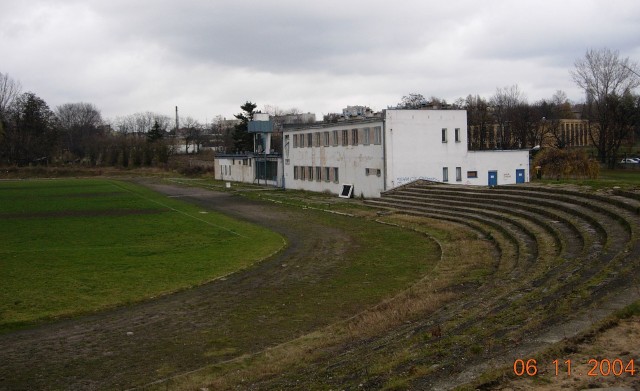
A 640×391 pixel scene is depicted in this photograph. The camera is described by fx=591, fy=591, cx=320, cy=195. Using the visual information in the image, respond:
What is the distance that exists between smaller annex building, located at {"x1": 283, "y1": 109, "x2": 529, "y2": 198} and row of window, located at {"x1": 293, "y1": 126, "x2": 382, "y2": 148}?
8 centimetres

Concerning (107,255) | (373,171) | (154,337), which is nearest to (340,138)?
(373,171)

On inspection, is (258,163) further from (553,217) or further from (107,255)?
(553,217)

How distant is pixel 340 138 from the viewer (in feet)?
162

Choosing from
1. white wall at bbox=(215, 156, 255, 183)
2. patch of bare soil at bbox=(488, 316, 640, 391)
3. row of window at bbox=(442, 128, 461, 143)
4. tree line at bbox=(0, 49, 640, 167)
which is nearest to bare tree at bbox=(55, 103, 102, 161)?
tree line at bbox=(0, 49, 640, 167)

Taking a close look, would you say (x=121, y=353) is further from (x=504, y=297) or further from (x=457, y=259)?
(x=457, y=259)

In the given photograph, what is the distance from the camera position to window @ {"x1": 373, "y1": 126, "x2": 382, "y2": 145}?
43.4 m

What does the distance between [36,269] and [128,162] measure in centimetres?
10225

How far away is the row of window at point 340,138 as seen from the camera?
44.4 metres

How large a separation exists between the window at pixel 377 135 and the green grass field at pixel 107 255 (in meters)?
13.2

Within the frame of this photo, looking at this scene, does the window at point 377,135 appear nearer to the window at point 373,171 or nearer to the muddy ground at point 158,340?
the window at point 373,171

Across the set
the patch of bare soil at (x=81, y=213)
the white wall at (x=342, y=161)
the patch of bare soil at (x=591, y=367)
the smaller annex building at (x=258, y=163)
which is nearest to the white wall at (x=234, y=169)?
the smaller annex building at (x=258, y=163)

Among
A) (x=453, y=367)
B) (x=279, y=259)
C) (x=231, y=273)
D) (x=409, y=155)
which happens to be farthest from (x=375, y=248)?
(x=409, y=155)
